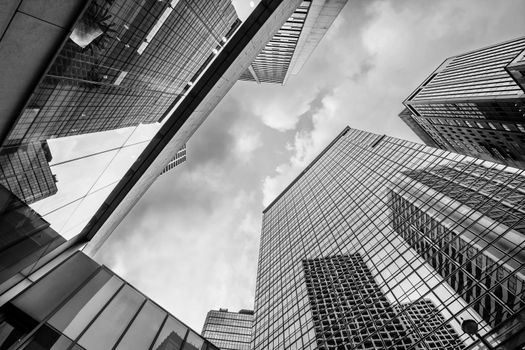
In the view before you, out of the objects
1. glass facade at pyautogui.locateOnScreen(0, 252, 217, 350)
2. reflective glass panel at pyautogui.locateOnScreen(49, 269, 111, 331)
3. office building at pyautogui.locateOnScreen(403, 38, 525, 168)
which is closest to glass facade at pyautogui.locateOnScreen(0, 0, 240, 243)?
glass facade at pyautogui.locateOnScreen(0, 252, 217, 350)

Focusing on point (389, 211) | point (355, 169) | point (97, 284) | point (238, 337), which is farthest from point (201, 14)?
point (238, 337)

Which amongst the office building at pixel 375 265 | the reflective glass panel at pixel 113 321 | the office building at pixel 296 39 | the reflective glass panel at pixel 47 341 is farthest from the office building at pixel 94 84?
the office building at pixel 296 39

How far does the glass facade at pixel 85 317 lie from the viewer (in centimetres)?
770

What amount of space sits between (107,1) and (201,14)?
15272mm

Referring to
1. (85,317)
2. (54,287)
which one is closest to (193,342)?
(85,317)

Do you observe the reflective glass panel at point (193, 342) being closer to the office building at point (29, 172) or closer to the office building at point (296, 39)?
the office building at point (29, 172)

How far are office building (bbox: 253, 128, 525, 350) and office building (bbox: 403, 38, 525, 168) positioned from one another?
26696 mm

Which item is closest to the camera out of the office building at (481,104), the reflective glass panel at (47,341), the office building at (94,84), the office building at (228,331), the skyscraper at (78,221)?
the office building at (94,84)

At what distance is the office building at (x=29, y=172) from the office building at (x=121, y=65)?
326 mm

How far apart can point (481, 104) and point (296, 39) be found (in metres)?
54.5

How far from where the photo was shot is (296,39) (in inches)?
2447

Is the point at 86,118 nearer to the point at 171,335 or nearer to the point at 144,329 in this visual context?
the point at 144,329

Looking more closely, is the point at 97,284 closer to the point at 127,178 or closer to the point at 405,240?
the point at 127,178

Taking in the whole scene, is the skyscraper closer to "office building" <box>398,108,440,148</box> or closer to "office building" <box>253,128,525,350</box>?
"office building" <box>253,128,525,350</box>
